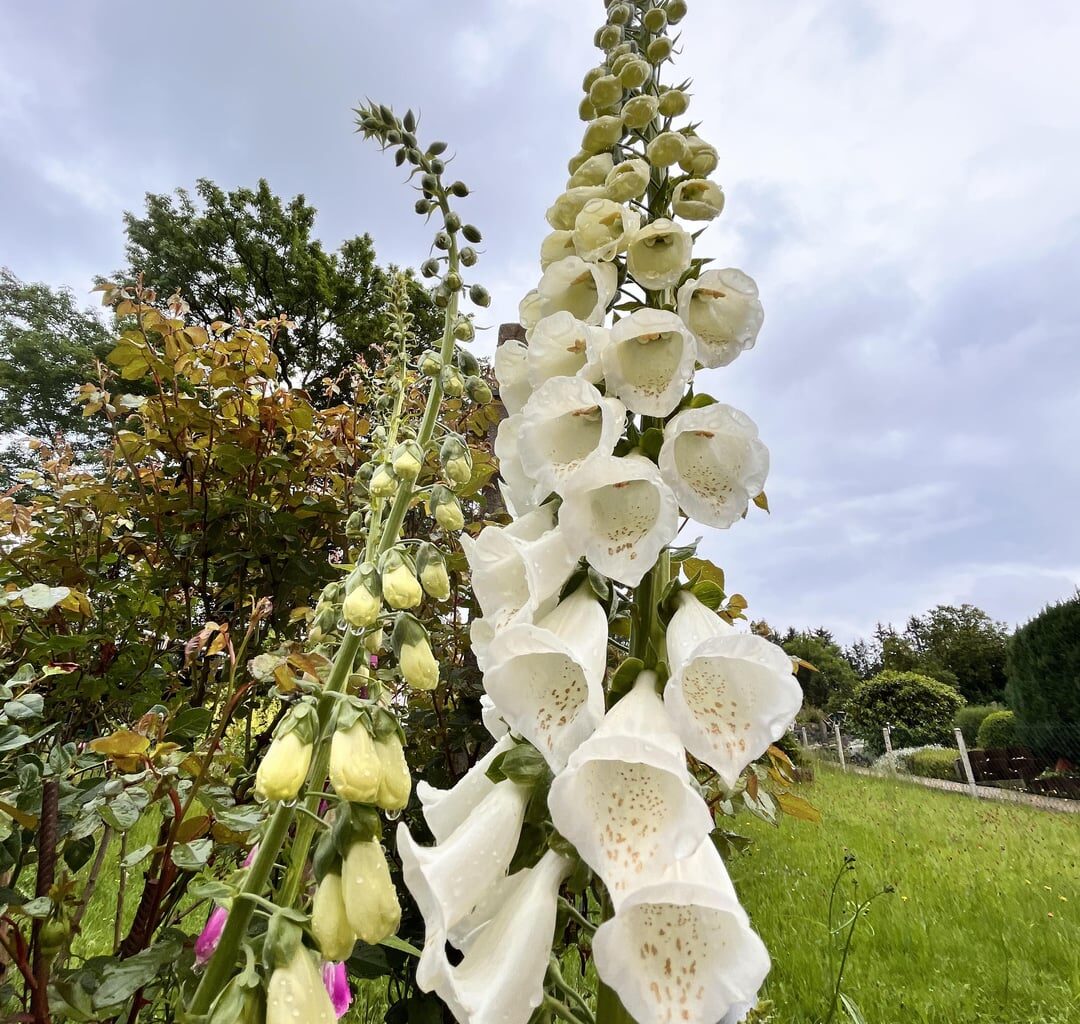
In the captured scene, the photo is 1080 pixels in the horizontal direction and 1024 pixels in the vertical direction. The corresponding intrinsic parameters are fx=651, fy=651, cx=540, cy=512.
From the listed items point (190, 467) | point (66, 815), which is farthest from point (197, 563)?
point (66, 815)

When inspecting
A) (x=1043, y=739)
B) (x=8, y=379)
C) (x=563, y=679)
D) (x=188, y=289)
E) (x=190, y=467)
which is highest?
(x=188, y=289)

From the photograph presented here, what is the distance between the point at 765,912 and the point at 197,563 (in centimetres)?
323

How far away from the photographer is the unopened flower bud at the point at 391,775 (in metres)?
0.74

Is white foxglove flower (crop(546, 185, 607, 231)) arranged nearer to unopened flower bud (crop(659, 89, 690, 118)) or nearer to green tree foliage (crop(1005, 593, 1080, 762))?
unopened flower bud (crop(659, 89, 690, 118))

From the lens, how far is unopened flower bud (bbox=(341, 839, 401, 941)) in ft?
2.24

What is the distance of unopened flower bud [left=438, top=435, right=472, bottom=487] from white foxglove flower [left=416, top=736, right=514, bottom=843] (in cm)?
46

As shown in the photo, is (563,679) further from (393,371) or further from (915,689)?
(915,689)

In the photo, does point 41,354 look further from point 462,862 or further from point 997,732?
point 997,732

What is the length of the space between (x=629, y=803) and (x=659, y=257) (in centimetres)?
70

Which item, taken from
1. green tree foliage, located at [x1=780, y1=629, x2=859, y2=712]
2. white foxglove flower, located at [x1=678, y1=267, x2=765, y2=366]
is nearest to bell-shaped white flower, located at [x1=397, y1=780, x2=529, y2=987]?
white foxglove flower, located at [x1=678, y1=267, x2=765, y2=366]

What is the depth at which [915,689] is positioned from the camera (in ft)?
57.9

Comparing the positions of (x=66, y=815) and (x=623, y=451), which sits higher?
(x=623, y=451)

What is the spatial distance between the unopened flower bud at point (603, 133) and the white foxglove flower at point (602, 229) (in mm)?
150

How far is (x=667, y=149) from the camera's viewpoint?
0.93 m
